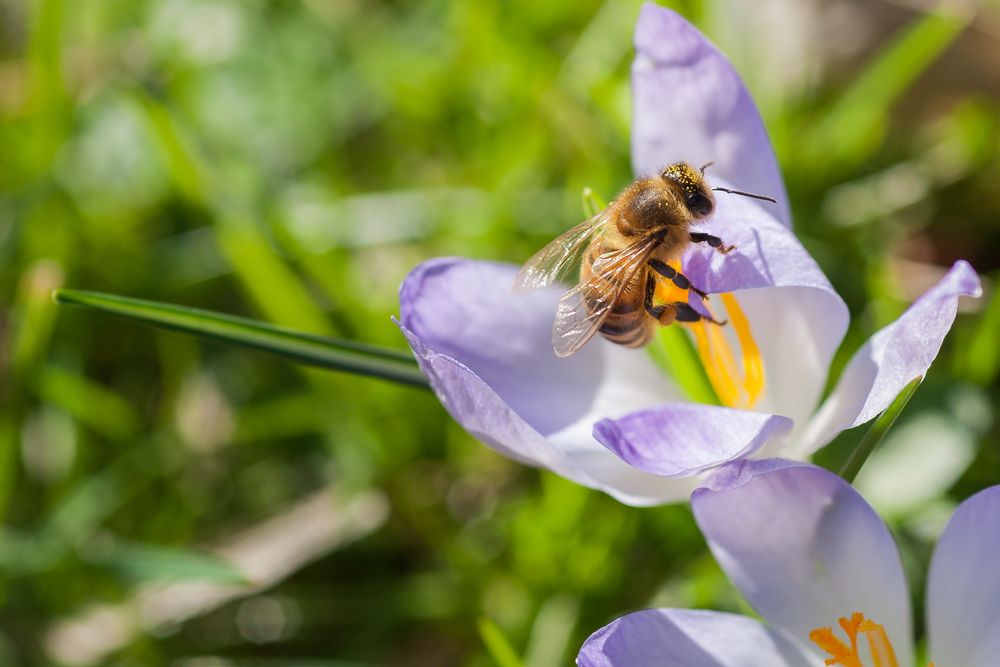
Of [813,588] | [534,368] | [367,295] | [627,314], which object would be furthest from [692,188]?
[367,295]

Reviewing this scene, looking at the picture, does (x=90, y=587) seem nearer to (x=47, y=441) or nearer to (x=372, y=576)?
(x=47, y=441)

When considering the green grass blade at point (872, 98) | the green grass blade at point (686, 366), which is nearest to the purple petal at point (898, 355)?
the green grass blade at point (686, 366)

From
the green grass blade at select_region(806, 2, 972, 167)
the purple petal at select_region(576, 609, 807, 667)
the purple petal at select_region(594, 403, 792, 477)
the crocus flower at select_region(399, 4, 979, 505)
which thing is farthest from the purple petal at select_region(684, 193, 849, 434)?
the green grass blade at select_region(806, 2, 972, 167)

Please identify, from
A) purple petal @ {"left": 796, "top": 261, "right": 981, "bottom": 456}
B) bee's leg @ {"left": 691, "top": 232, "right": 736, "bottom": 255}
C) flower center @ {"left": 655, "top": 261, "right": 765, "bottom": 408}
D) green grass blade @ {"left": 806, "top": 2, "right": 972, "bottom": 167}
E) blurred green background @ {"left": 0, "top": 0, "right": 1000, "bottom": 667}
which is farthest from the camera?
green grass blade @ {"left": 806, "top": 2, "right": 972, "bottom": 167}

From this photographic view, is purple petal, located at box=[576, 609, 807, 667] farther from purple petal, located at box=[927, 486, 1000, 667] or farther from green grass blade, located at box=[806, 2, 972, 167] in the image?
green grass blade, located at box=[806, 2, 972, 167]

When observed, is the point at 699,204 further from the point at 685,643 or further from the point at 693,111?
the point at 685,643

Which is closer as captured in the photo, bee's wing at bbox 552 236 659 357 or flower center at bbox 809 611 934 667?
flower center at bbox 809 611 934 667
